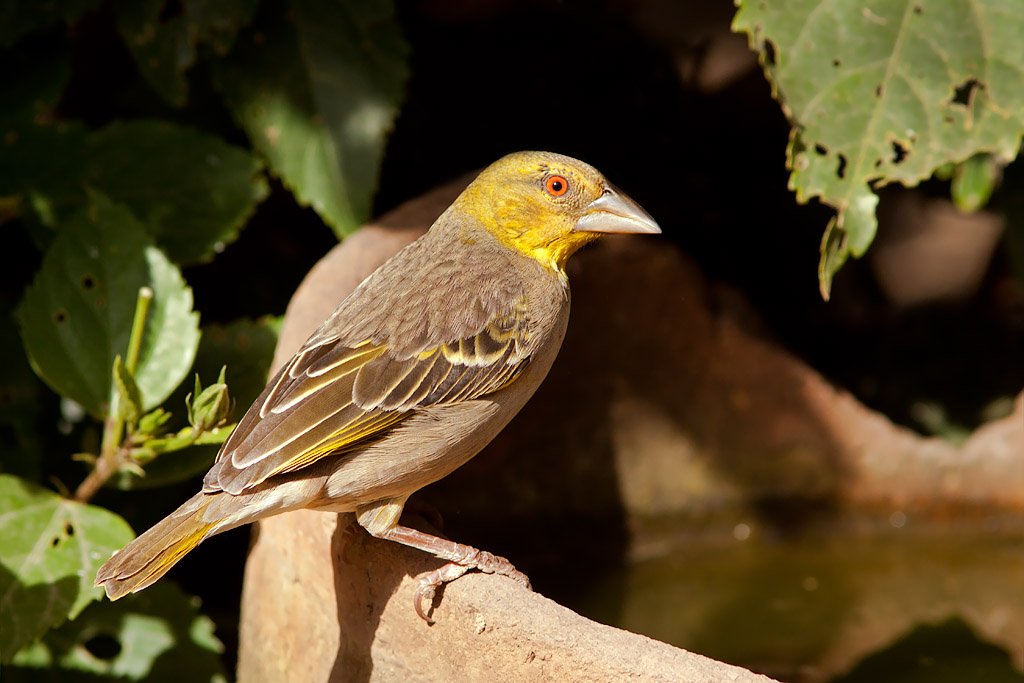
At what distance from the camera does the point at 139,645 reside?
3.43 m

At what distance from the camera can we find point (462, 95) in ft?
16.8

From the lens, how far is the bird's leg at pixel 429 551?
2365 millimetres

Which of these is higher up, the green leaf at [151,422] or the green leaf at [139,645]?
the green leaf at [151,422]

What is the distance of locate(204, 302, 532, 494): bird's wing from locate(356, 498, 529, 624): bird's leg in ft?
0.59

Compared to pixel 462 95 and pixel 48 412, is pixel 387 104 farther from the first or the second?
pixel 48 412

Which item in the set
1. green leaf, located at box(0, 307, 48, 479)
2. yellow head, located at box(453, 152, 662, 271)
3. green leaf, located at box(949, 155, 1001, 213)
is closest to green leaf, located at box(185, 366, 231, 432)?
yellow head, located at box(453, 152, 662, 271)

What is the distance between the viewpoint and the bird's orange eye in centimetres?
307

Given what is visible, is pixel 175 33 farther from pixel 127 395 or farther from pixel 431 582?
pixel 431 582

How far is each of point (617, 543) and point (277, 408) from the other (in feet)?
7.32

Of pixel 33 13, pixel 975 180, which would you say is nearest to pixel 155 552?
pixel 33 13

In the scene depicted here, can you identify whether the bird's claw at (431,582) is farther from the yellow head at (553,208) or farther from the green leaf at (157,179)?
the green leaf at (157,179)

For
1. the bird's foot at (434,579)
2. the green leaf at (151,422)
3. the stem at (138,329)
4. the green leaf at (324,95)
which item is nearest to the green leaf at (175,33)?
the green leaf at (324,95)

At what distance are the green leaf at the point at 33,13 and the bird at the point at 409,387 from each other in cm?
172

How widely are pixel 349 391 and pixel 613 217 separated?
965 mm
